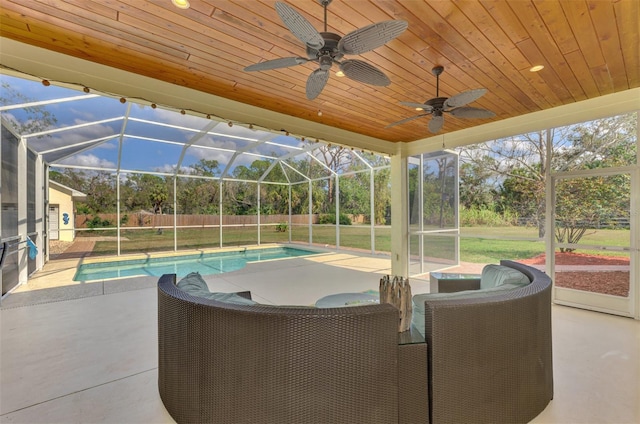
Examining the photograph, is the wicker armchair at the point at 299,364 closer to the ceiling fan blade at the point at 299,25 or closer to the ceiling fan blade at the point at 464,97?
the ceiling fan blade at the point at 299,25

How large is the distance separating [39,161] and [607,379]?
9.23 metres

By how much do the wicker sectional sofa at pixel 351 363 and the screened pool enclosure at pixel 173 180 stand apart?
304cm

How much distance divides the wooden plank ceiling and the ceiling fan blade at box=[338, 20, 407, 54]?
15.9 inches

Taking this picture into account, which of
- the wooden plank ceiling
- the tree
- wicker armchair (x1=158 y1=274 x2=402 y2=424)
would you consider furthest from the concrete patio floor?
the wooden plank ceiling

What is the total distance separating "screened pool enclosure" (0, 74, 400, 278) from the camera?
16.5 feet

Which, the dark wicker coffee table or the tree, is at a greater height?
the tree

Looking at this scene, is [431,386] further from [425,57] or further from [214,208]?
[214,208]

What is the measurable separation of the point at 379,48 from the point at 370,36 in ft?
3.03

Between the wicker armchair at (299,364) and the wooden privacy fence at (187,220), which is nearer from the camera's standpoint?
the wicker armchair at (299,364)

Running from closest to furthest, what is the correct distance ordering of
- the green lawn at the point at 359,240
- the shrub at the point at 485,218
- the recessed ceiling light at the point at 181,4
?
the recessed ceiling light at the point at 181,4 → the green lawn at the point at 359,240 → the shrub at the point at 485,218

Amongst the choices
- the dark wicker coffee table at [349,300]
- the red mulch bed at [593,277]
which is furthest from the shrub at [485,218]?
the dark wicker coffee table at [349,300]

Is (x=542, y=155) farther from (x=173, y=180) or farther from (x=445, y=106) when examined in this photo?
(x=173, y=180)

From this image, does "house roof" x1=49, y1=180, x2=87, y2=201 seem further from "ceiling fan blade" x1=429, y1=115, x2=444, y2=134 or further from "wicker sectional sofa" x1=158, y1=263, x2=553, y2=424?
"ceiling fan blade" x1=429, y1=115, x2=444, y2=134

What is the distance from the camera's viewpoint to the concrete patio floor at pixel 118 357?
186 centimetres
